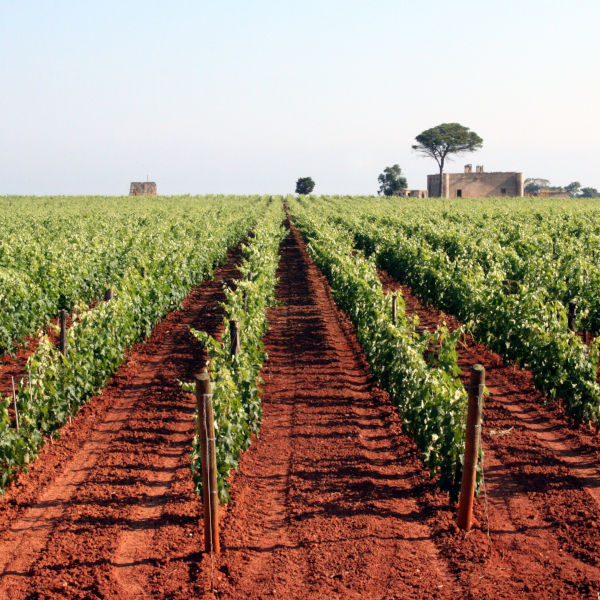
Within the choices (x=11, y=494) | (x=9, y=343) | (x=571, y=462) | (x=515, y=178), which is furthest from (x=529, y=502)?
(x=515, y=178)

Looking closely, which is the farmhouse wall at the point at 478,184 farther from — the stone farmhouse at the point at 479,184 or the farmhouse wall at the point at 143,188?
the farmhouse wall at the point at 143,188

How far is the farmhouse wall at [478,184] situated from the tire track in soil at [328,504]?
74.9 m

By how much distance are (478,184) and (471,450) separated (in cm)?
8109

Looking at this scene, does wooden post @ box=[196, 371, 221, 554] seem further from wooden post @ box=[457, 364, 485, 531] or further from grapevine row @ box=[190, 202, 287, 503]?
wooden post @ box=[457, 364, 485, 531]

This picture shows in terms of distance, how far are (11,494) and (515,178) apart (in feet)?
269

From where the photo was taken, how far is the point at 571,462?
745cm

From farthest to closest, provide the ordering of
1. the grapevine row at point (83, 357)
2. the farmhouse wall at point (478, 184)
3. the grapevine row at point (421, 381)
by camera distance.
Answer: the farmhouse wall at point (478, 184) < the grapevine row at point (83, 357) < the grapevine row at point (421, 381)

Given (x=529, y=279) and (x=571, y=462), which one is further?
(x=529, y=279)

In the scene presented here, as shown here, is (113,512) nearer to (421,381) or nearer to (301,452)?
(301,452)

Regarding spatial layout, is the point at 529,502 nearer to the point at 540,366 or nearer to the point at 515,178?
the point at 540,366

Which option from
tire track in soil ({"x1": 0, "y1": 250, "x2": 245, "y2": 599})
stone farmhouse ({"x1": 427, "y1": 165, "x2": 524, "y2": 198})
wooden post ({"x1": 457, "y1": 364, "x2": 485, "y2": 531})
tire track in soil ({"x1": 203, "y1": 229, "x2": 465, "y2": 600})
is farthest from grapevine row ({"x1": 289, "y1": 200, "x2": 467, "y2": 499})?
stone farmhouse ({"x1": 427, "y1": 165, "x2": 524, "y2": 198})

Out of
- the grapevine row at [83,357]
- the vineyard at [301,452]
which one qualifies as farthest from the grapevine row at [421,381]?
the grapevine row at [83,357]

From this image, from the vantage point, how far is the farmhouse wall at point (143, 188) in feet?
306

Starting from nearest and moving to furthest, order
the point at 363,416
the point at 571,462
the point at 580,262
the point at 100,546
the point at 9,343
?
the point at 100,546 → the point at 571,462 → the point at 363,416 → the point at 9,343 → the point at 580,262
